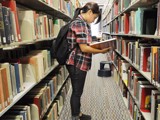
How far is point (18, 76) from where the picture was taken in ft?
4.11

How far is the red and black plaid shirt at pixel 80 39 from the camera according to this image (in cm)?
Result: 181

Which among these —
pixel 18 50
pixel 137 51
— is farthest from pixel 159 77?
pixel 18 50

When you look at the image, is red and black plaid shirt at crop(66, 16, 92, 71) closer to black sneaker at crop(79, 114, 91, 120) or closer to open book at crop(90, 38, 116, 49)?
open book at crop(90, 38, 116, 49)

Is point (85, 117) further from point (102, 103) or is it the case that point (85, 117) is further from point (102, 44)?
point (102, 44)

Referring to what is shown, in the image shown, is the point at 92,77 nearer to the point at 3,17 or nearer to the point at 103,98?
the point at 103,98

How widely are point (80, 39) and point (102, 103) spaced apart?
146 cm

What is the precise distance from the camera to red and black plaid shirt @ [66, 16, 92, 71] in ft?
5.92

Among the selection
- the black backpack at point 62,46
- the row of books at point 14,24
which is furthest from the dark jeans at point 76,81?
the row of books at point 14,24

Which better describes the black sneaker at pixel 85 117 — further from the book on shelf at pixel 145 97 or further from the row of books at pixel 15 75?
the row of books at pixel 15 75

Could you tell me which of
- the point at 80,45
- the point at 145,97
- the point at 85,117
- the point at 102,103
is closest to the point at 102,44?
the point at 80,45

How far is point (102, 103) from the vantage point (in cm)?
289

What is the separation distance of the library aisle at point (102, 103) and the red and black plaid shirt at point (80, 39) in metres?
0.88

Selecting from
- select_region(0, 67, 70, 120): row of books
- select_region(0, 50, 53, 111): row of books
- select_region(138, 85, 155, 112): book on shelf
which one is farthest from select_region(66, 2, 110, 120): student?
select_region(138, 85, 155, 112): book on shelf

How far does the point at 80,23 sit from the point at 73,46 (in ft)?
0.85
